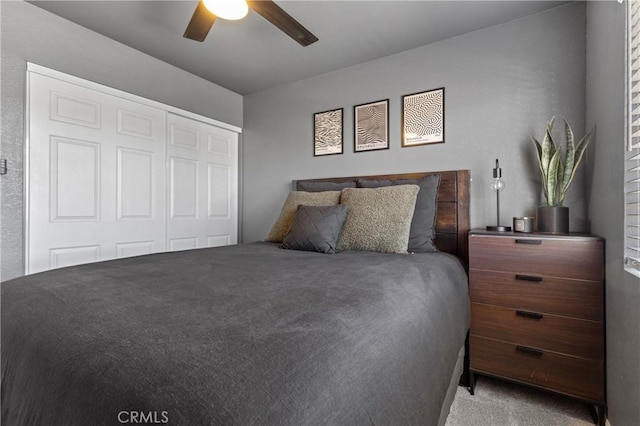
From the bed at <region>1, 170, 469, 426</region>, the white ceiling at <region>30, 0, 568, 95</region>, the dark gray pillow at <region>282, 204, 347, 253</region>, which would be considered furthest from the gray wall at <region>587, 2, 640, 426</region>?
the dark gray pillow at <region>282, 204, 347, 253</region>

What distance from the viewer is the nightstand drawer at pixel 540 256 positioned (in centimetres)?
161

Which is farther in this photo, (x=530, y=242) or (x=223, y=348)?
(x=530, y=242)

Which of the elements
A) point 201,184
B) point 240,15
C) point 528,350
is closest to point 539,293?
point 528,350

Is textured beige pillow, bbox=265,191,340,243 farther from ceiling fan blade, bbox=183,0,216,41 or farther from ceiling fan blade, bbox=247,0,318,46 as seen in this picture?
ceiling fan blade, bbox=183,0,216,41

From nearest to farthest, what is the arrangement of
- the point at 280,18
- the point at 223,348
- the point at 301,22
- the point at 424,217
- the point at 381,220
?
the point at 223,348 < the point at 280,18 < the point at 381,220 < the point at 424,217 < the point at 301,22

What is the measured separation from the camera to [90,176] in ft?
8.13

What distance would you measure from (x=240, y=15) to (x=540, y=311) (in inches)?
95.0

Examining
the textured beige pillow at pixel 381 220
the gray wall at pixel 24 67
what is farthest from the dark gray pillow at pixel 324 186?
the gray wall at pixel 24 67

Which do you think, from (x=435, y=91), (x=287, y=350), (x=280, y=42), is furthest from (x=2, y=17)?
(x=435, y=91)

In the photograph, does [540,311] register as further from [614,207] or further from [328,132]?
[328,132]

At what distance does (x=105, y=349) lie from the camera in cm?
63

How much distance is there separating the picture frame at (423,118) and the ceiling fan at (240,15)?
111 cm

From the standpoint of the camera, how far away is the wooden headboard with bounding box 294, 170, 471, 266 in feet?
7.71

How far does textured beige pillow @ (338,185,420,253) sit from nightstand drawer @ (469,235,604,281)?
44 cm
